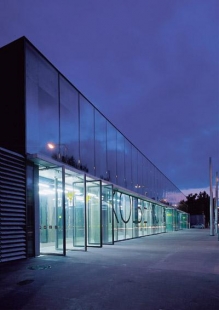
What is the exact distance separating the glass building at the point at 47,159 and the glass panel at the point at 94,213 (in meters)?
0.05

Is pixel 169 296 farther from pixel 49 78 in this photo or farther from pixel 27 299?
pixel 49 78

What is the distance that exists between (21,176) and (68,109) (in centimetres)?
486

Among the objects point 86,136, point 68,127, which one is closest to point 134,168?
point 86,136

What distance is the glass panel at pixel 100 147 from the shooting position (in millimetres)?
18875

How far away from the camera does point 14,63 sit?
1235cm

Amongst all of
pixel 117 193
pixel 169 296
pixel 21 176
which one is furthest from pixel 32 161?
pixel 117 193

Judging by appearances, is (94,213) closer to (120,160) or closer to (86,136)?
(86,136)

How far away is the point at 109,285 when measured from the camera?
7.19 m

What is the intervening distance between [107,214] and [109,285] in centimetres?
1203

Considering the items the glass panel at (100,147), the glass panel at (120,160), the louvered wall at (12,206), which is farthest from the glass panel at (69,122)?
the glass panel at (120,160)

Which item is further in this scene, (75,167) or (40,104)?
(75,167)

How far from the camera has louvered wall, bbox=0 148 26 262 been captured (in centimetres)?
1050

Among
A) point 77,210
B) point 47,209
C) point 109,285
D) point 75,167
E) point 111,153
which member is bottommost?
point 109,285

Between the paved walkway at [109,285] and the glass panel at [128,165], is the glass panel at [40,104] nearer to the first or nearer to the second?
the paved walkway at [109,285]
